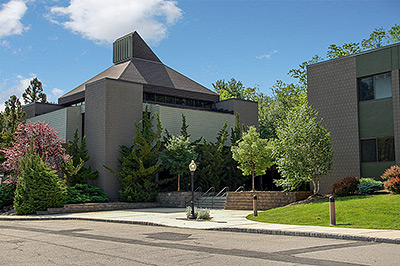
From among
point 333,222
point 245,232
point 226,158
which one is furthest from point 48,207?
point 333,222

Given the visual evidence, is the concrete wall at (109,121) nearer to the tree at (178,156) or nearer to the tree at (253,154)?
the tree at (178,156)

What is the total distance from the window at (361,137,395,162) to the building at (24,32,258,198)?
54.8 feet

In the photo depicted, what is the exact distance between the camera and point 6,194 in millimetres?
30609

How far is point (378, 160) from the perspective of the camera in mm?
22047

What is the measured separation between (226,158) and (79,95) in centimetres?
1458

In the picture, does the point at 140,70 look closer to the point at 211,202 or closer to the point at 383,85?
the point at 211,202

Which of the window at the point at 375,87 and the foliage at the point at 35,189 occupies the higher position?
the window at the point at 375,87

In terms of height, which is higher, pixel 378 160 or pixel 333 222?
pixel 378 160

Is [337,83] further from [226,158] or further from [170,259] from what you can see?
[170,259]

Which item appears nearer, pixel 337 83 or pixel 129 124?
pixel 337 83

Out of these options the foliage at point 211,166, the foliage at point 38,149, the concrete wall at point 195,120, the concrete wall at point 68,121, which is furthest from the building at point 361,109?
the concrete wall at point 68,121

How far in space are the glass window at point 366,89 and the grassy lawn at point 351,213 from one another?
6.12m

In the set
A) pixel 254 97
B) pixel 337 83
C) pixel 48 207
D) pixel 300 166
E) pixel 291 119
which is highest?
pixel 254 97

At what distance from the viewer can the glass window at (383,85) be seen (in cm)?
2207
